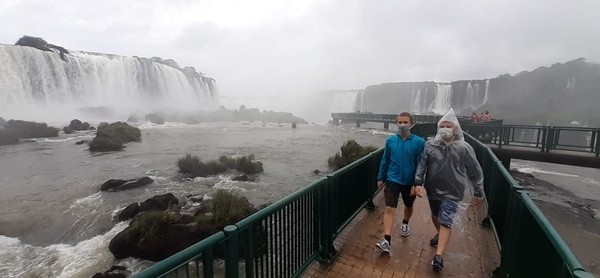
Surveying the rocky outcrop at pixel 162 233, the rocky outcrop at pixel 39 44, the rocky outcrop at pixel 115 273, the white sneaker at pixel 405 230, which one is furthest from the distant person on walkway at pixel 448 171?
the rocky outcrop at pixel 39 44

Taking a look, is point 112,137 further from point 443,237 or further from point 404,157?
point 443,237

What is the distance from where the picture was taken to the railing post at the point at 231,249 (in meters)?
2.46

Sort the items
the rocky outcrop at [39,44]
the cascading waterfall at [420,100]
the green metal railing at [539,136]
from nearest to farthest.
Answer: the green metal railing at [539,136] < the rocky outcrop at [39,44] < the cascading waterfall at [420,100]

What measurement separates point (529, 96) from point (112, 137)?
96.7m

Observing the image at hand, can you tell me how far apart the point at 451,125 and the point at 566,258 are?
205 centimetres

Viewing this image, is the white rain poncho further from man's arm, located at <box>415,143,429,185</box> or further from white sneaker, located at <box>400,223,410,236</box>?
white sneaker, located at <box>400,223,410,236</box>

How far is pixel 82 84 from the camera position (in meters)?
48.3

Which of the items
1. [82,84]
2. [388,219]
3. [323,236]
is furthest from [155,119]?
[388,219]

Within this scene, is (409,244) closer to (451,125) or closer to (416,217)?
(416,217)

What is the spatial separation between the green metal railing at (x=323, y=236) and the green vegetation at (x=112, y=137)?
24.6 metres

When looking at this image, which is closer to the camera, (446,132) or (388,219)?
(446,132)

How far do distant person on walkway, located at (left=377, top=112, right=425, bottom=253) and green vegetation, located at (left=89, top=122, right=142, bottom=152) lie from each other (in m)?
25.5

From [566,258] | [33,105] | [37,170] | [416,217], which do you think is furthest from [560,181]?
[33,105]

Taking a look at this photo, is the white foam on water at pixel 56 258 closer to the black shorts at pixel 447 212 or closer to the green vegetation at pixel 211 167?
the green vegetation at pixel 211 167
